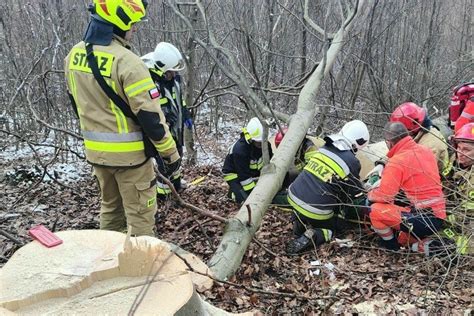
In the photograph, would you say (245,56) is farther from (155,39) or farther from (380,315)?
(380,315)

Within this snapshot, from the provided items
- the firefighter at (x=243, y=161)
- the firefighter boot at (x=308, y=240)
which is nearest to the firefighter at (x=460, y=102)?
the firefighter boot at (x=308, y=240)

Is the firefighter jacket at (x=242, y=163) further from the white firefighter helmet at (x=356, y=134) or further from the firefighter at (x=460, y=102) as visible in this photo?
the firefighter at (x=460, y=102)

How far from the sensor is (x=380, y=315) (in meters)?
3.05

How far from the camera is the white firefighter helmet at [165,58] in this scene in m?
4.79

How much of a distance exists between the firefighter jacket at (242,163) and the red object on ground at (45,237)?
3.48m

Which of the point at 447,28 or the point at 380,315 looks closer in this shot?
the point at 380,315

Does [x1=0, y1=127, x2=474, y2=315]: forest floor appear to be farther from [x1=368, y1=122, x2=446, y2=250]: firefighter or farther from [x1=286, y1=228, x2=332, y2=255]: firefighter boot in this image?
[x1=368, y1=122, x2=446, y2=250]: firefighter

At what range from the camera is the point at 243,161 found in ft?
17.7

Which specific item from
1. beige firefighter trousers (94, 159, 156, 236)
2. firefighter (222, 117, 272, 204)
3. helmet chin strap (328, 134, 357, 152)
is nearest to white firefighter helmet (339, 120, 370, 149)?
helmet chin strap (328, 134, 357, 152)

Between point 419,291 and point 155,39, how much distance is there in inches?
311

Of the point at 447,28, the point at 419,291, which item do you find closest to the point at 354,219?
the point at 419,291

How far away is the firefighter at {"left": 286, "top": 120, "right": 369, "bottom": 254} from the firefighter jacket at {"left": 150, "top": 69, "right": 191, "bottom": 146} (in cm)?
157

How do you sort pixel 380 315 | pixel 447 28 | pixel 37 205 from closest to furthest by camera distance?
pixel 380 315 → pixel 37 205 → pixel 447 28

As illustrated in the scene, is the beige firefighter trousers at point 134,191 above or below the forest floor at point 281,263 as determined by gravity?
above
